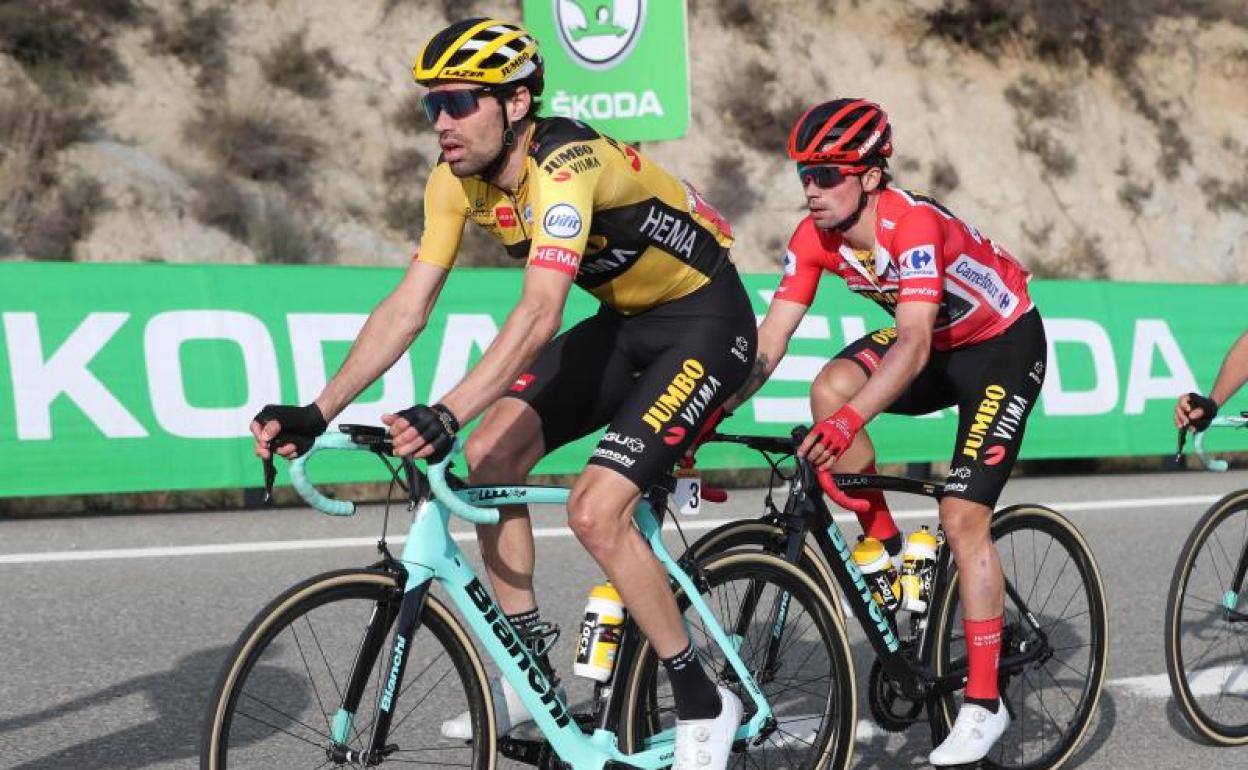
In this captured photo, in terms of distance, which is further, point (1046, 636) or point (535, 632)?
point (1046, 636)

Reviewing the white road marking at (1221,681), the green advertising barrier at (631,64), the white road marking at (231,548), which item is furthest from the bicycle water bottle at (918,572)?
the green advertising barrier at (631,64)

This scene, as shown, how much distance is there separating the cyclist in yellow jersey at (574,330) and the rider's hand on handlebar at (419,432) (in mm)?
141

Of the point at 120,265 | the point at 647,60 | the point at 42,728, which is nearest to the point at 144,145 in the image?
the point at 647,60

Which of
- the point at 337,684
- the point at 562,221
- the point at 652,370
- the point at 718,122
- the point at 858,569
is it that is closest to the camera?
the point at 337,684

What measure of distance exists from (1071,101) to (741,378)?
23356 mm

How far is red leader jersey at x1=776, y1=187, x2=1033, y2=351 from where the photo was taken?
475 cm

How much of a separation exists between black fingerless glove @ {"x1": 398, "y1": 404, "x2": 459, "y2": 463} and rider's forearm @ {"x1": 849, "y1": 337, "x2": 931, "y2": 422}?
56.7 inches

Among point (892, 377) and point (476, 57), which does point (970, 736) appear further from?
point (476, 57)

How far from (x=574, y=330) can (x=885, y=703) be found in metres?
1.53

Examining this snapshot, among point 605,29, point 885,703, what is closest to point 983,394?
point 885,703

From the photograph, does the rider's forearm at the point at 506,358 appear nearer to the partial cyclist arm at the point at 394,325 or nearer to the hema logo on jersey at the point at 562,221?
the hema logo on jersey at the point at 562,221

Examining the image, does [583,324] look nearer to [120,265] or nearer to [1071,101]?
[120,265]

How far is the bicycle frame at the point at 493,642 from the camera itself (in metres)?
3.69

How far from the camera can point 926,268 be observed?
4730 mm
